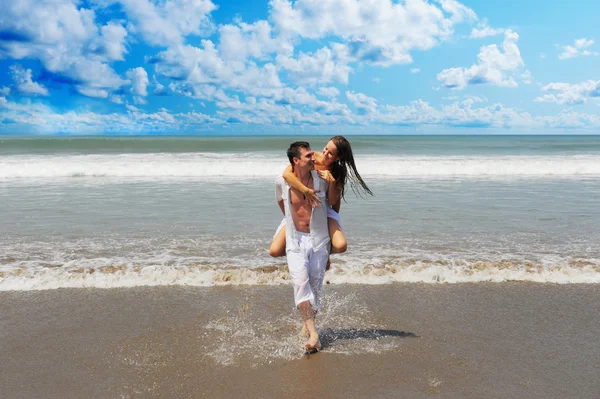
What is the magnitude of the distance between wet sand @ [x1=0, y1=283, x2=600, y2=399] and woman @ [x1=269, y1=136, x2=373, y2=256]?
918mm

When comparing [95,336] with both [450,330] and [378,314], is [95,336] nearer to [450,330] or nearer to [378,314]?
[378,314]

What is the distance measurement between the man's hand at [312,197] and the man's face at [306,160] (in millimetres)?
196

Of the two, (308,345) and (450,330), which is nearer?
(308,345)

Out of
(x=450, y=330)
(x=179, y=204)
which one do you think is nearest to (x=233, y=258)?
(x=450, y=330)

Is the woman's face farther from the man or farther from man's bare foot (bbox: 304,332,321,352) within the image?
man's bare foot (bbox: 304,332,321,352)

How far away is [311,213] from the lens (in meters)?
4.06

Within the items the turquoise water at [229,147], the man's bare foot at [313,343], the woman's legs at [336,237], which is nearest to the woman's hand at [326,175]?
the woman's legs at [336,237]

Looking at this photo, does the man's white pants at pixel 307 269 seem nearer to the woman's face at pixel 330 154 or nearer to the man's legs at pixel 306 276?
the man's legs at pixel 306 276

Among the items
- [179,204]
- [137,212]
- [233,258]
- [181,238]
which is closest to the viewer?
[233,258]

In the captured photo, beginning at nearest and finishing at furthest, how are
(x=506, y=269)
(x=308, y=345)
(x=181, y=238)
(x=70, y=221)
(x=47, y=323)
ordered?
(x=308, y=345) < (x=47, y=323) < (x=506, y=269) < (x=181, y=238) < (x=70, y=221)

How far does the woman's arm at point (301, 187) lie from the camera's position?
3.90 meters

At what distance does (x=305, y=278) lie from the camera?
13.3 feet

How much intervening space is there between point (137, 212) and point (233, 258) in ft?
15.0

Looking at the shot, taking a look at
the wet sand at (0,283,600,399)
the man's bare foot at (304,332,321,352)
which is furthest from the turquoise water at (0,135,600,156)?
the man's bare foot at (304,332,321,352)
